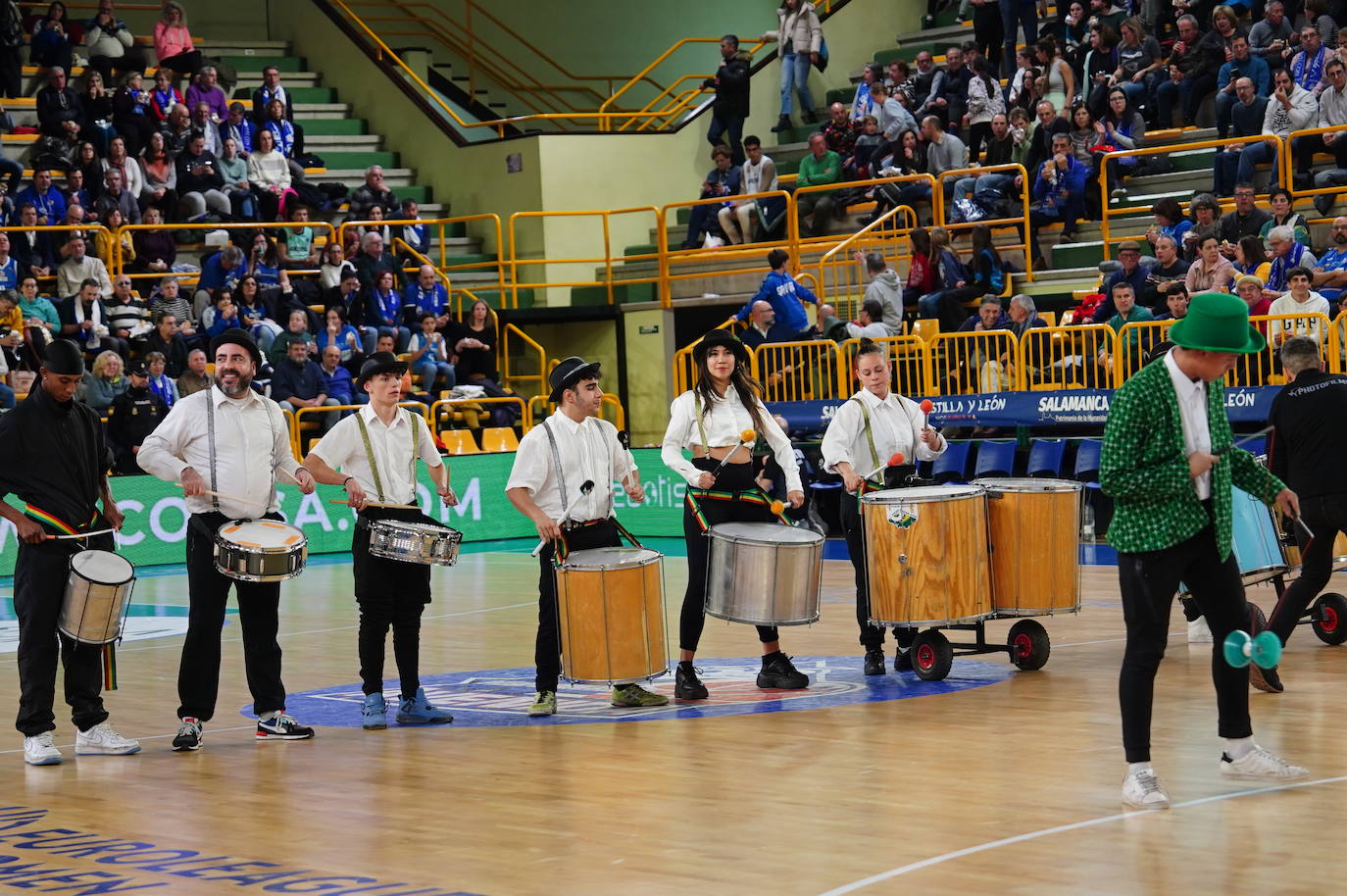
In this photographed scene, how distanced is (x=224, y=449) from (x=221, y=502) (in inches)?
10.0

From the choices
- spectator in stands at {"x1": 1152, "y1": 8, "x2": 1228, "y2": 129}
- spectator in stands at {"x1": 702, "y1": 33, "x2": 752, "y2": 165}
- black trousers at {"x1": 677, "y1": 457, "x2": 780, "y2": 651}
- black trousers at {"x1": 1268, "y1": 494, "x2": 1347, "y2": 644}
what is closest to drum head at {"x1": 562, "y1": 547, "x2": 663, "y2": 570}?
black trousers at {"x1": 677, "y1": 457, "x2": 780, "y2": 651}

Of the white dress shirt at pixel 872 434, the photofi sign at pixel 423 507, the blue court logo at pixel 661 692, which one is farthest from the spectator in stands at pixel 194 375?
the white dress shirt at pixel 872 434

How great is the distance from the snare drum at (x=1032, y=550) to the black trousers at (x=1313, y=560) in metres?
1.31

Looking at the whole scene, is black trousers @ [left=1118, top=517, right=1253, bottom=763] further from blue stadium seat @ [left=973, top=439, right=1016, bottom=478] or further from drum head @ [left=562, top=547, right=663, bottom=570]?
blue stadium seat @ [left=973, top=439, right=1016, bottom=478]

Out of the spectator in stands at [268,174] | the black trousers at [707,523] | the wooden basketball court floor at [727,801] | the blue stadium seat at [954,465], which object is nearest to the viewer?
the wooden basketball court floor at [727,801]

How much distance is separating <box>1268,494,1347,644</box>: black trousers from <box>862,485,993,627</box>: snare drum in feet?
5.29

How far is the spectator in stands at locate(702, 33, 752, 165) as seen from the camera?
27.1 metres

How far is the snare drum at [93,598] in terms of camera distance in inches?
351

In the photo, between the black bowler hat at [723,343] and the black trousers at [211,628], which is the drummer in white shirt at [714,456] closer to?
the black bowler hat at [723,343]

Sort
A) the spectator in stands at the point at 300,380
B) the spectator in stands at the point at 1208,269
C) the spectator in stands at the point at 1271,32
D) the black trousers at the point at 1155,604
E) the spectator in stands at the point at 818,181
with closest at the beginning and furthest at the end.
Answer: the black trousers at the point at 1155,604 < the spectator in stands at the point at 1208,269 < the spectator in stands at the point at 300,380 < the spectator in stands at the point at 1271,32 < the spectator in stands at the point at 818,181

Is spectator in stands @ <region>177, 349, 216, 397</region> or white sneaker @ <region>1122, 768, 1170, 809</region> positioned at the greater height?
spectator in stands @ <region>177, 349, 216, 397</region>

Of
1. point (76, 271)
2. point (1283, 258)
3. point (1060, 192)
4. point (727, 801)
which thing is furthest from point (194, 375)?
point (727, 801)

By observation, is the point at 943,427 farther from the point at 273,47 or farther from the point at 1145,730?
the point at 273,47

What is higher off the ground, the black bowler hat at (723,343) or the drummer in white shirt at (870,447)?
the black bowler hat at (723,343)
